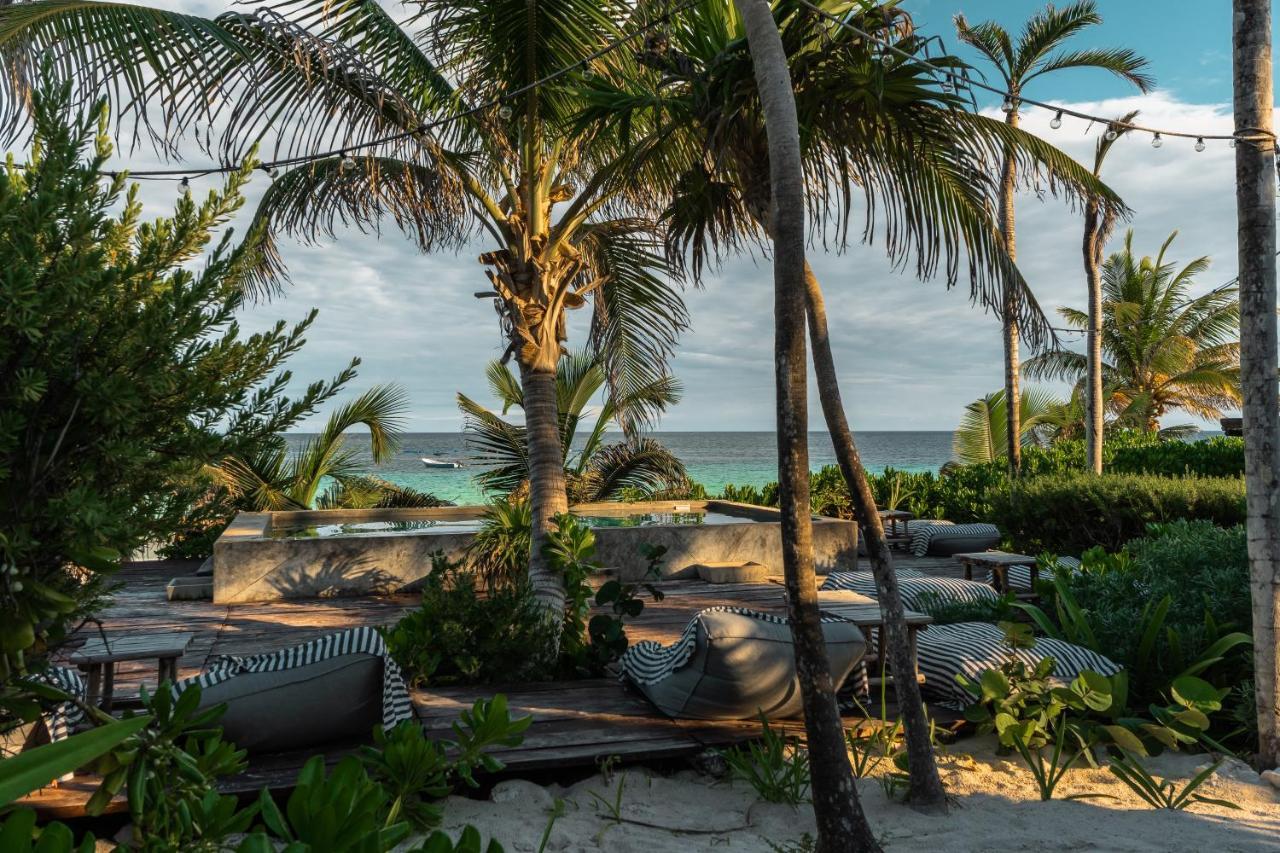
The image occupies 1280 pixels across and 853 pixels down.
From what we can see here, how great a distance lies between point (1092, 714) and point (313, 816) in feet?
14.0

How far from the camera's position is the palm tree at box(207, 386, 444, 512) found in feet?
42.9

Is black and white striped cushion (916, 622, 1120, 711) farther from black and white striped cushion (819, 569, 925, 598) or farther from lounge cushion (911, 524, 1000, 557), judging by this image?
lounge cushion (911, 524, 1000, 557)

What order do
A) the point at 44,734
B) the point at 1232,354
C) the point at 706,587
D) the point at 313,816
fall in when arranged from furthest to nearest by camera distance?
1. the point at 1232,354
2. the point at 706,587
3. the point at 44,734
4. the point at 313,816

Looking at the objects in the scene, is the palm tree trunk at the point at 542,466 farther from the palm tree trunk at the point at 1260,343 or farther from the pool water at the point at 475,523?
the pool water at the point at 475,523

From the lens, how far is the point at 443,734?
4.18 m

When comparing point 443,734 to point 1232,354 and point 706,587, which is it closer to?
point 706,587

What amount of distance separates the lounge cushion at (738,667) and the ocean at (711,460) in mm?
40437

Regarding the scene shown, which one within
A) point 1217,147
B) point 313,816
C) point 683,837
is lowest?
point 683,837

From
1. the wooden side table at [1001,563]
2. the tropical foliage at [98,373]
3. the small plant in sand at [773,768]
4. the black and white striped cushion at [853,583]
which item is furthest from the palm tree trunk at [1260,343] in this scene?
the tropical foliage at [98,373]

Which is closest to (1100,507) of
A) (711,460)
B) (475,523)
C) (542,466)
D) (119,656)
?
(542,466)

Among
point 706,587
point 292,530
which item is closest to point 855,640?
point 706,587

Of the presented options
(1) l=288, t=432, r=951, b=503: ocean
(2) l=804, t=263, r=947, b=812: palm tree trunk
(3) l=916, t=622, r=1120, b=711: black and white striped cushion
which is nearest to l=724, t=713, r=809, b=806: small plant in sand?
(2) l=804, t=263, r=947, b=812: palm tree trunk

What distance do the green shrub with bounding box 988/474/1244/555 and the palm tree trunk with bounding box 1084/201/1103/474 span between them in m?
2.89

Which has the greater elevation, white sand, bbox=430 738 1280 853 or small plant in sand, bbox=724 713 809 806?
small plant in sand, bbox=724 713 809 806
